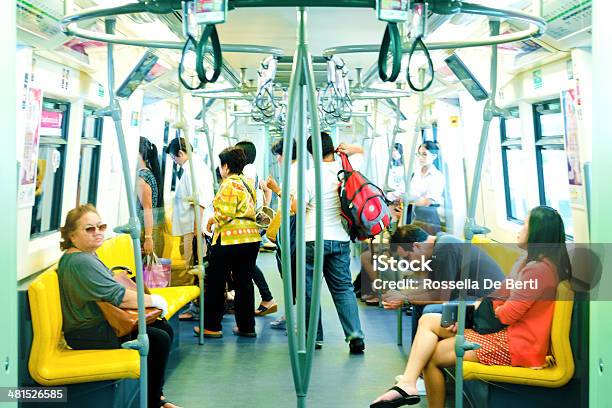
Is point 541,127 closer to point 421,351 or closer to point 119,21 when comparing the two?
point 421,351

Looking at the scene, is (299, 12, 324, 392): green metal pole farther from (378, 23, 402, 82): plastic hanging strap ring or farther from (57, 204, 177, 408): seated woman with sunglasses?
(57, 204, 177, 408): seated woman with sunglasses

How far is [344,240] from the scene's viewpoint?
5457 mm

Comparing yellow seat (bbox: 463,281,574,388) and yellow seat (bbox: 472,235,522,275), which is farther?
yellow seat (bbox: 472,235,522,275)

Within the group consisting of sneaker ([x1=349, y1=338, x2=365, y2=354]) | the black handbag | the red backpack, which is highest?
the red backpack

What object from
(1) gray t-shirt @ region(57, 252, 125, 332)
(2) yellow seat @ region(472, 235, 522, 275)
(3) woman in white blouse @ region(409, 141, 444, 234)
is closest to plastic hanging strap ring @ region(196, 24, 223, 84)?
(1) gray t-shirt @ region(57, 252, 125, 332)

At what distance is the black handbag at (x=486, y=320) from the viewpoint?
3.95 m

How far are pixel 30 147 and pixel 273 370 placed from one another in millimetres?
2339

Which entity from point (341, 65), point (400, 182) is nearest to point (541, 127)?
point (341, 65)

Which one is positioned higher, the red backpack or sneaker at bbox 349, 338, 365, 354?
the red backpack

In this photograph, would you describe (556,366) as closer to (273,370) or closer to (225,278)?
(273,370)

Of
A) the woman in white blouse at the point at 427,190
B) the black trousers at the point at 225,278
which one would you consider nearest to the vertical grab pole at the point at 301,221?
the black trousers at the point at 225,278

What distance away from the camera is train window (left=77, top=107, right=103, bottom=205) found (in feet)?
16.7

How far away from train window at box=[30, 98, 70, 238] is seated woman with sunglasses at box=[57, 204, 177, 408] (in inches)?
9.2

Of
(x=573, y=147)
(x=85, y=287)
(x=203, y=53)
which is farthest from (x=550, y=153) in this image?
(x=203, y=53)
